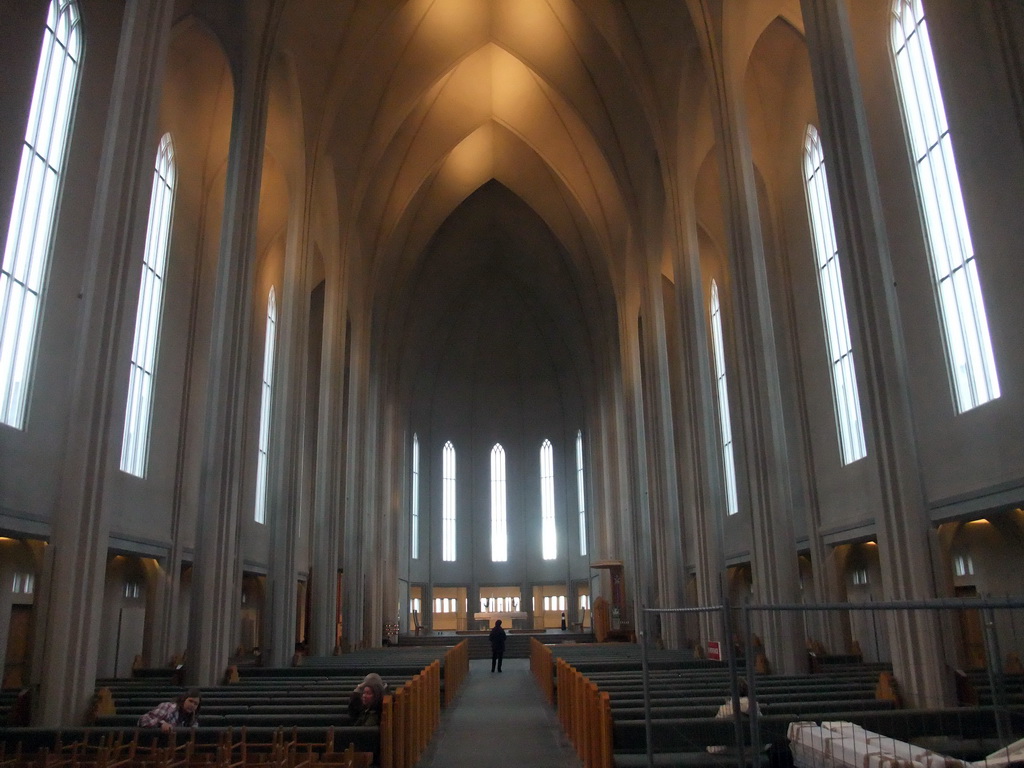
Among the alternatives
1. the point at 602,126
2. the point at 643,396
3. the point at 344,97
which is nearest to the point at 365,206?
the point at 344,97

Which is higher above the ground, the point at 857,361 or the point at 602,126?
the point at 602,126

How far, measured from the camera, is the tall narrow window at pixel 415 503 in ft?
127

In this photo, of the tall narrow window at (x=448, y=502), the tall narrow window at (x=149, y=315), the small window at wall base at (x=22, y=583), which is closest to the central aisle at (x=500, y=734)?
the small window at wall base at (x=22, y=583)

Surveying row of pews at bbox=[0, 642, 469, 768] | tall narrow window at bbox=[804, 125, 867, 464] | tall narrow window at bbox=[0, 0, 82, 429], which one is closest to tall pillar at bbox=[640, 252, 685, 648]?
tall narrow window at bbox=[804, 125, 867, 464]

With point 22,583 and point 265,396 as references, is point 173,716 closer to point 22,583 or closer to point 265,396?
point 22,583

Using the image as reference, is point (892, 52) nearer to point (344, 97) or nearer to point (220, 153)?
point (344, 97)

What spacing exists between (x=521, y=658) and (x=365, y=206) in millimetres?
16686

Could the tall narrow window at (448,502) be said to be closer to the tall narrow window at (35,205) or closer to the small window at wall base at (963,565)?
the tall narrow window at (35,205)

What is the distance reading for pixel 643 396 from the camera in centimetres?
2558

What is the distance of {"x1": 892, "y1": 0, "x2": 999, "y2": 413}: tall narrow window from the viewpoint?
11844 millimetres

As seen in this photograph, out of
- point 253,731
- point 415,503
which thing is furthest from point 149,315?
point 415,503

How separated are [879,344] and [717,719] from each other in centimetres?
556

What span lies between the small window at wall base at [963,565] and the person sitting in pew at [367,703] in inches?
381

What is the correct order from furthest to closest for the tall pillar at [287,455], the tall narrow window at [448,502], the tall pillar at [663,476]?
the tall narrow window at [448,502], the tall pillar at [663,476], the tall pillar at [287,455]
